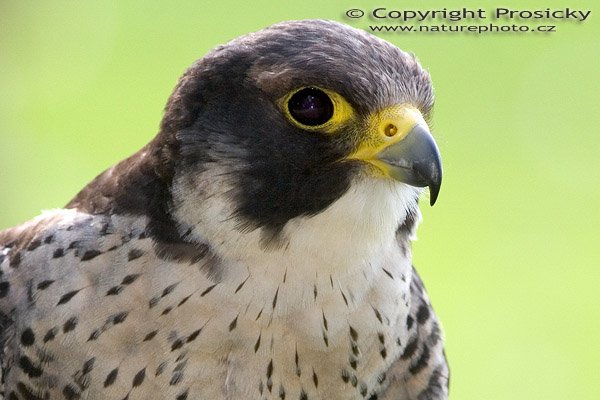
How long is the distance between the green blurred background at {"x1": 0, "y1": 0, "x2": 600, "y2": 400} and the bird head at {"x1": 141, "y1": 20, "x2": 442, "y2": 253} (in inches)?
147

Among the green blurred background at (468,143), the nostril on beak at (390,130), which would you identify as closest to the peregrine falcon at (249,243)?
the nostril on beak at (390,130)

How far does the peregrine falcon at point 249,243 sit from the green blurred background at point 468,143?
365 cm

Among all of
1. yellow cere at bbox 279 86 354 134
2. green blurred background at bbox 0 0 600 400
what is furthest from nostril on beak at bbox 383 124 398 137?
green blurred background at bbox 0 0 600 400

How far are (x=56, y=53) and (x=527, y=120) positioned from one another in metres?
3.59

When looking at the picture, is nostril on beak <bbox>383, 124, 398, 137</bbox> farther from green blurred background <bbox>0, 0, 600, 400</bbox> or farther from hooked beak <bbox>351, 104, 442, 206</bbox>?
green blurred background <bbox>0, 0, 600, 400</bbox>

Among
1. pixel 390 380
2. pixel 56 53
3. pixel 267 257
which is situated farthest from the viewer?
pixel 56 53

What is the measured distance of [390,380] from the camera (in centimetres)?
396

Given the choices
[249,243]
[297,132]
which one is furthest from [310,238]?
[297,132]

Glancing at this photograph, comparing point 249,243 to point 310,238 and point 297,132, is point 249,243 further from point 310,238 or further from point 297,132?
point 297,132

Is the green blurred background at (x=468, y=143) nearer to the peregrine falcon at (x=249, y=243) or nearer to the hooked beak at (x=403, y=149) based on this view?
the peregrine falcon at (x=249, y=243)

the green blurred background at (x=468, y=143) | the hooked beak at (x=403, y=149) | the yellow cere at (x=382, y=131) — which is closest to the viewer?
the hooked beak at (x=403, y=149)

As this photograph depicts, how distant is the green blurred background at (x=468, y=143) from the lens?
7609 millimetres

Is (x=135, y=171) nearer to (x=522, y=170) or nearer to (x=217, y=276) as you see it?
(x=217, y=276)

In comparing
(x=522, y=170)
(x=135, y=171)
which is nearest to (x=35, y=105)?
(x=522, y=170)
